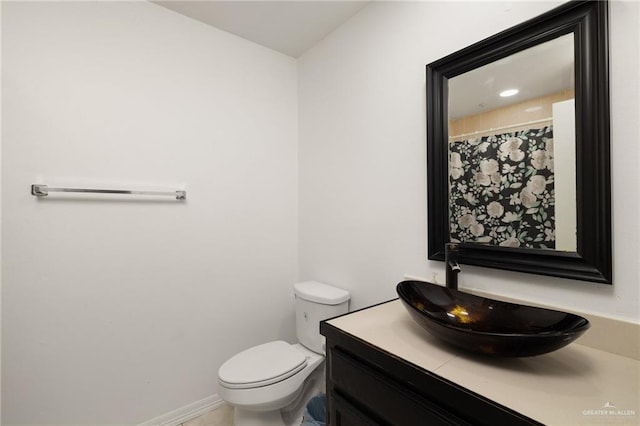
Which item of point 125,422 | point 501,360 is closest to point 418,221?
point 501,360

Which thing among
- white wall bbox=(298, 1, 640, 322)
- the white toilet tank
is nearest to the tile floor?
the white toilet tank

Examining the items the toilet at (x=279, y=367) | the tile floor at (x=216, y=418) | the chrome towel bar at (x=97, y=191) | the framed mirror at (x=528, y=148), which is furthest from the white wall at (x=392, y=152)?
the tile floor at (x=216, y=418)

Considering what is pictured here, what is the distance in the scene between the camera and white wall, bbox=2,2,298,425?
1.30 meters

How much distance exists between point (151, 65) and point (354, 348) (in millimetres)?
1777

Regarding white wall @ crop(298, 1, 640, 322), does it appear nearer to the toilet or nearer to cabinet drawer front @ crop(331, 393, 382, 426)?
the toilet

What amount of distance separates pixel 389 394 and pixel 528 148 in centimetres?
94

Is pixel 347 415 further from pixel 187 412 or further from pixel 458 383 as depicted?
pixel 187 412

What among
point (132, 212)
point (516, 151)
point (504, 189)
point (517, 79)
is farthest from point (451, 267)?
point (132, 212)

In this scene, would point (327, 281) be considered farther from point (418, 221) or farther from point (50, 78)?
point (50, 78)

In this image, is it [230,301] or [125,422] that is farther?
[230,301]

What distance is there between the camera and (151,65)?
1599 mm

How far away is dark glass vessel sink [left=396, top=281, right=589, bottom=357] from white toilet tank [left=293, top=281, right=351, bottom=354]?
1.92ft

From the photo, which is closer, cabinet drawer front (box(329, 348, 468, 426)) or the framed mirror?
cabinet drawer front (box(329, 348, 468, 426))

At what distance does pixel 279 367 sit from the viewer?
58.0 inches
